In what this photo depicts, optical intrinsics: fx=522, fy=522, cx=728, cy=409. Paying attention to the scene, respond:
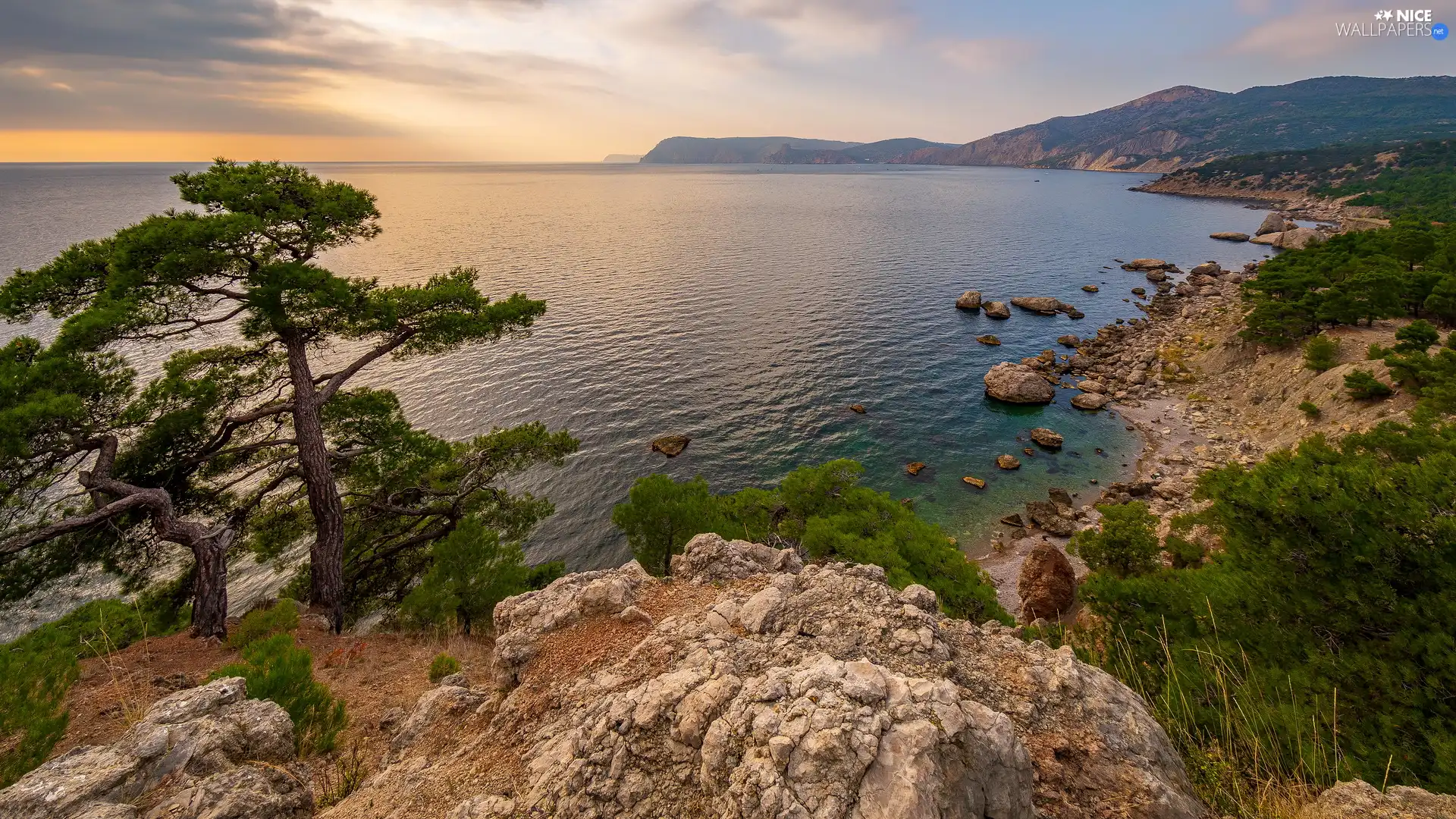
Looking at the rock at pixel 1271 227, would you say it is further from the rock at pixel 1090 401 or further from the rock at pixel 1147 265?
the rock at pixel 1090 401

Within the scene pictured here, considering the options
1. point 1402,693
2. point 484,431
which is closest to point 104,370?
point 484,431

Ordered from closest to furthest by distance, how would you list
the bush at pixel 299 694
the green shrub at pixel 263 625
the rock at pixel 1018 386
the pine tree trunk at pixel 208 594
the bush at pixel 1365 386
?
1. the bush at pixel 299 694
2. the green shrub at pixel 263 625
3. the pine tree trunk at pixel 208 594
4. the bush at pixel 1365 386
5. the rock at pixel 1018 386

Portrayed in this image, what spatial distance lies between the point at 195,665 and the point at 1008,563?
3429 cm

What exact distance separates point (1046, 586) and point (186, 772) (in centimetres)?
3028

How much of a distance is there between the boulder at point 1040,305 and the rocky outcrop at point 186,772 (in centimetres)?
7896

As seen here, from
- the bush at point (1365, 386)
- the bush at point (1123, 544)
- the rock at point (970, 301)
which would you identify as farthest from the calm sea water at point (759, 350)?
the bush at point (1365, 386)

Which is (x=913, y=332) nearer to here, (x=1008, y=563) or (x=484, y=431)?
(x=1008, y=563)

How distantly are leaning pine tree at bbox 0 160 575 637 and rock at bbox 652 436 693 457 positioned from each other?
1718 cm

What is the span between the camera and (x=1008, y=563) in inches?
1192

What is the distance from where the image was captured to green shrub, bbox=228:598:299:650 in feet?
45.9

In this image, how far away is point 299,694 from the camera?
9391 millimetres

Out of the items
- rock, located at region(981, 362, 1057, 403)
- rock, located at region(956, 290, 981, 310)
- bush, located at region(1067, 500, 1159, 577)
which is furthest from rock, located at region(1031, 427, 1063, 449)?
rock, located at region(956, 290, 981, 310)

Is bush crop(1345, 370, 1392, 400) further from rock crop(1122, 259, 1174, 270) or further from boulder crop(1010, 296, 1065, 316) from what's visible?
rock crop(1122, 259, 1174, 270)

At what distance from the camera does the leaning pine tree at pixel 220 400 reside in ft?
42.0
